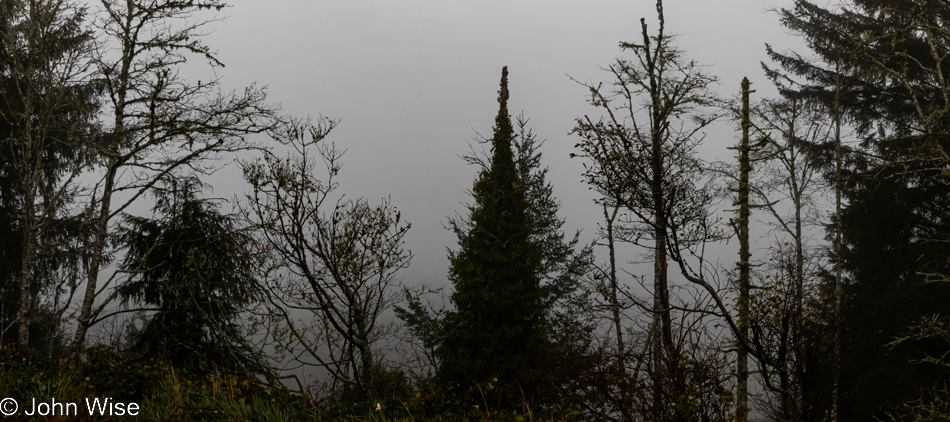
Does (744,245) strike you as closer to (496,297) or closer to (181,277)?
(496,297)

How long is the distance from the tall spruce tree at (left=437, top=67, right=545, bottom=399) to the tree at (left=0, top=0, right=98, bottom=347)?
30.7 feet

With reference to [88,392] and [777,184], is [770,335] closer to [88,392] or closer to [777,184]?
[88,392]

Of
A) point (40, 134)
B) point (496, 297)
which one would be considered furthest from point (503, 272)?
point (40, 134)

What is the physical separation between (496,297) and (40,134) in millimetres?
10830

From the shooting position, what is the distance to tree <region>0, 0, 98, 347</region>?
11.6 meters

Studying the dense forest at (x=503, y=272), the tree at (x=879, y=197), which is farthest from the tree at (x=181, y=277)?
the tree at (x=879, y=197)

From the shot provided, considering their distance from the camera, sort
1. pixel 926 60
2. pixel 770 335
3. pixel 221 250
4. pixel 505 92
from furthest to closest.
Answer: pixel 505 92 < pixel 926 60 < pixel 221 250 < pixel 770 335

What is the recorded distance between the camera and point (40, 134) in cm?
1159

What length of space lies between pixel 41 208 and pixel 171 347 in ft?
20.9

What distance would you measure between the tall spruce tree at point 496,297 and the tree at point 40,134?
9.37 metres

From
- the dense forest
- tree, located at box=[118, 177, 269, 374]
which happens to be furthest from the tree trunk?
tree, located at box=[118, 177, 269, 374]

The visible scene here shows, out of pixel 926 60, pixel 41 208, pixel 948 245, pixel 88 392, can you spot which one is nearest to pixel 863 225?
pixel 948 245

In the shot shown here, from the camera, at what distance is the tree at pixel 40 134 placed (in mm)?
11633

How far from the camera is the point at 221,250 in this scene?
622 inches
